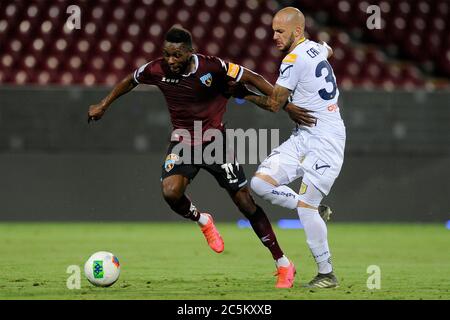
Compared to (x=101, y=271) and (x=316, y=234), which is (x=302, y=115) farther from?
(x=101, y=271)

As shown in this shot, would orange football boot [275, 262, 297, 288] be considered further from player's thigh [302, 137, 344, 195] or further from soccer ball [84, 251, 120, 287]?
soccer ball [84, 251, 120, 287]

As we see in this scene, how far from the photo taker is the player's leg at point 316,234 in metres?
7.15

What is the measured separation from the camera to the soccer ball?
23.0ft

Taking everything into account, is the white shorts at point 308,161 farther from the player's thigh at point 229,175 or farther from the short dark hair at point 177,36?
the short dark hair at point 177,36

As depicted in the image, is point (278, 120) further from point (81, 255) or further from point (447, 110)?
point (81, 255)

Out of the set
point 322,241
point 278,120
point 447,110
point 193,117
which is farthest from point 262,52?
point 322,241

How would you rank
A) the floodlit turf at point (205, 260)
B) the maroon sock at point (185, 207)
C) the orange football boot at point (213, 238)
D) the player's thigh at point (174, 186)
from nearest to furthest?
the floodlit turf at point (205, 260), the player's thigh at point (174, 186), the maroon sock at point (185, 207), the orange football boot at point (213, 238)

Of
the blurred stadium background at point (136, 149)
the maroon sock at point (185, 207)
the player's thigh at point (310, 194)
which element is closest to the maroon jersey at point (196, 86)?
the maroon sock at point (185, 207)

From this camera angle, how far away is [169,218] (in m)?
13.4

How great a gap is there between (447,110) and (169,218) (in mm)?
4399

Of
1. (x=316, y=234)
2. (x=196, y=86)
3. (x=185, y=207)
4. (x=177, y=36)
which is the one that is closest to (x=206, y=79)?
(x=196, y=86)

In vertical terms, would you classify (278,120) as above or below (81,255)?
above

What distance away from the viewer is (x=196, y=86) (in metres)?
7.78

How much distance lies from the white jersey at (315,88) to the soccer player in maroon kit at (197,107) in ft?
1.12
